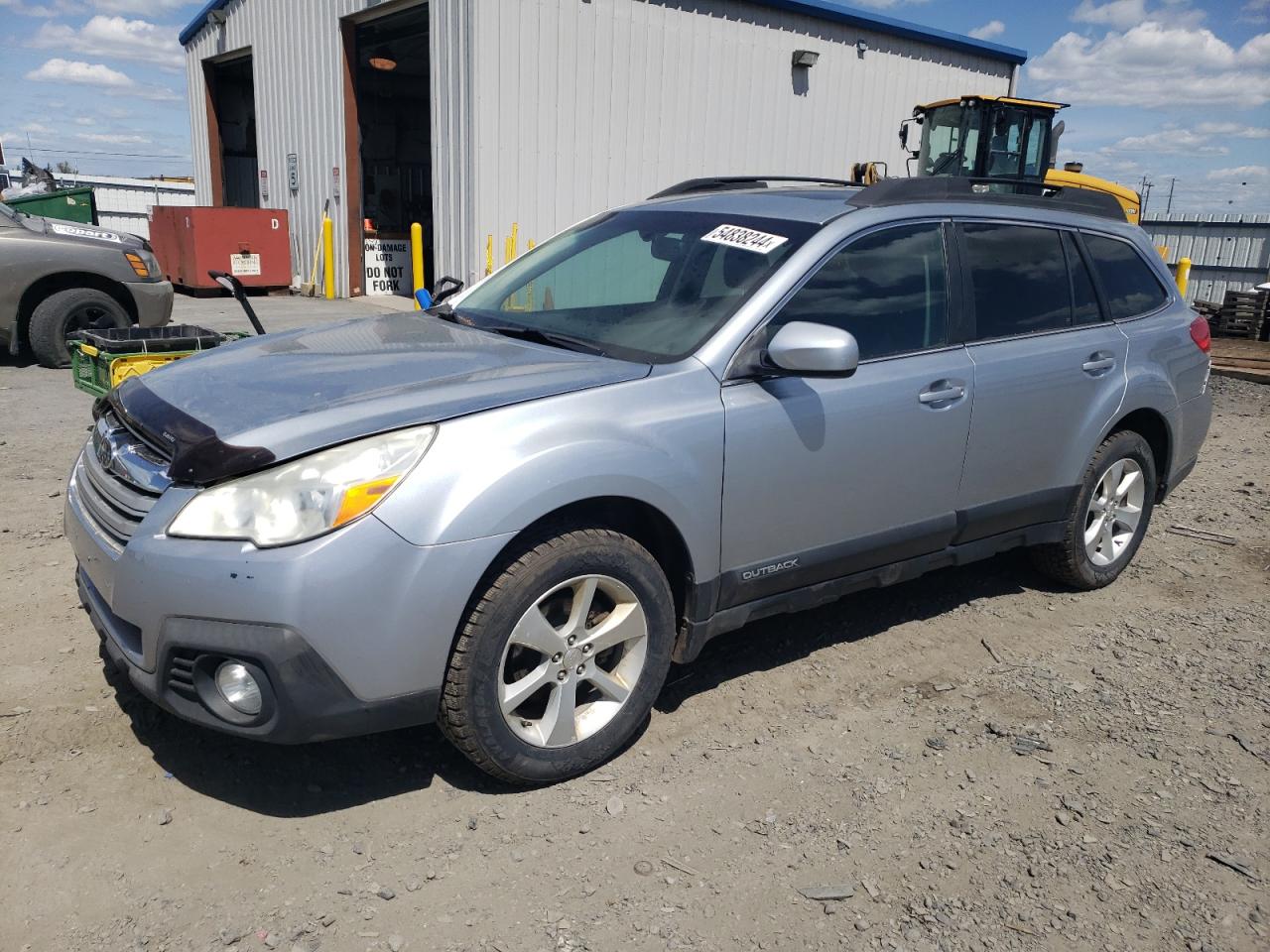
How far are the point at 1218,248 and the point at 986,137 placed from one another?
12.2 metres

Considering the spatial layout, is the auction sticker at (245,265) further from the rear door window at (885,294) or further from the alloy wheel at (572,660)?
the alloy wheel at (572,660)

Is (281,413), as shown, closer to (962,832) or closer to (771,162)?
(962,832)

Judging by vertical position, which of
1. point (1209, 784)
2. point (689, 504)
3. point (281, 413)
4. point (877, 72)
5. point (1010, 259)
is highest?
point (877, 72)

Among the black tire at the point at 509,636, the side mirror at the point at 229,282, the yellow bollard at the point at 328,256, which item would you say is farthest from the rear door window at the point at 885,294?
the yellow bollard at the point at 328,256

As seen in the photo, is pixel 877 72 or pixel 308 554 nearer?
pixel 308 554

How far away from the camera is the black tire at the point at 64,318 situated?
29.2 ft

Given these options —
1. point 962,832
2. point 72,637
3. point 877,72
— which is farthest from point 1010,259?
point 877,72

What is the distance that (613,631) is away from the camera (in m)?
3.00

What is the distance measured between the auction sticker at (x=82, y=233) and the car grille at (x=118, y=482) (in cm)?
Result: 696

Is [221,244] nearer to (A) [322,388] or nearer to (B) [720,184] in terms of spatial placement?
(B) [720,184]

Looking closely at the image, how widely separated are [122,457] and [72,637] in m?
1.24

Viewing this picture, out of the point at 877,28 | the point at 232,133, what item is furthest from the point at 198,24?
the point at 877,28

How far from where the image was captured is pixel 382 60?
1753cm

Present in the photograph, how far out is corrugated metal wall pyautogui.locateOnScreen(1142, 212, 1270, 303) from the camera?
2203cm
